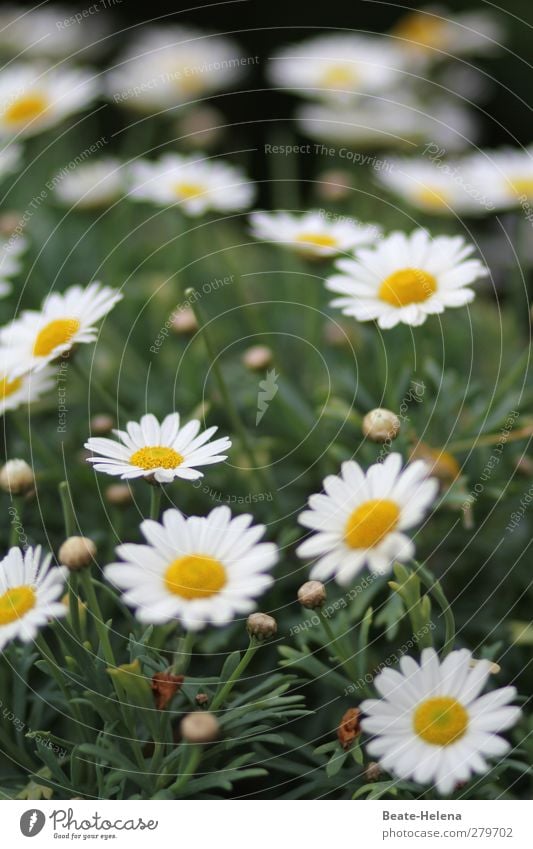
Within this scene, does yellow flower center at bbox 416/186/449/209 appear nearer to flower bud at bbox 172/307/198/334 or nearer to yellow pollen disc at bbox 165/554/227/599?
flower bud at bbox 172/307/198/334

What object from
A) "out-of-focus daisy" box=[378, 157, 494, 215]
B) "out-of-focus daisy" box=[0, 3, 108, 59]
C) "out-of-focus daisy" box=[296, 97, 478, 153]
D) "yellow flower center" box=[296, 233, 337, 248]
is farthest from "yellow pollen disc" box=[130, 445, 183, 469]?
"out-of-focus daisy" box=[0, 3, 108, 59]

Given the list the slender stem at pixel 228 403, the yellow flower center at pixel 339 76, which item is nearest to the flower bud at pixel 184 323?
the slender stem at pixel 228 403

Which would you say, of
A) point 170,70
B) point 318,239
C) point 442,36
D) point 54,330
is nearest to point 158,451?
point 54,330

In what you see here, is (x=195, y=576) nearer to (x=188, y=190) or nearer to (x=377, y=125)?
(x=188, y=190)

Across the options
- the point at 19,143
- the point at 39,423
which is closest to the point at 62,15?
the point at 19,143

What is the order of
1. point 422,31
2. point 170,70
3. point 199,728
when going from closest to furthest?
point 199,728 < point 170,70 < point 422,31

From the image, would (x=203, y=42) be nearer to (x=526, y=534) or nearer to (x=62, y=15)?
(x=62, y=15)

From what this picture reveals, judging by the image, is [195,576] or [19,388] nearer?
[195,576]
